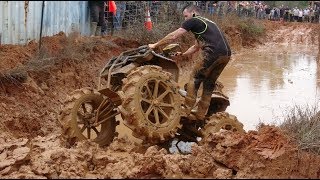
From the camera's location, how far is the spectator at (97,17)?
16641 mm

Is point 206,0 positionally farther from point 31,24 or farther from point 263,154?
point 263,154

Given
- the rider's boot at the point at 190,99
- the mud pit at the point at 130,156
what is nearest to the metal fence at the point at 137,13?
the mud pit at the point at 130,156

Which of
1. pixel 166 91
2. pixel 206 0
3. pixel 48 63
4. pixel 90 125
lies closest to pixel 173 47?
pixel 166 91

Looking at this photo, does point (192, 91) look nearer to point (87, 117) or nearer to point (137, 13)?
point (87, 117)

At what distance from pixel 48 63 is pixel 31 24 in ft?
8.90

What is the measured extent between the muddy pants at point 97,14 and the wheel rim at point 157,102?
9.41 metres

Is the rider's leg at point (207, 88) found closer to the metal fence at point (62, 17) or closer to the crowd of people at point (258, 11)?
the metal fence at point (62, 17)

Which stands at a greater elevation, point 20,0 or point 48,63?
point 20,0

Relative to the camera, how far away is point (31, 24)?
1373 cm

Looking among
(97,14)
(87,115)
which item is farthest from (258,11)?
(87,115)

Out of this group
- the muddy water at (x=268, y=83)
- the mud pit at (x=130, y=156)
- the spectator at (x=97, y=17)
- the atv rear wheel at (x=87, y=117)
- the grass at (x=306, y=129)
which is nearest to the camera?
the mud pit at (x=130, y=156)

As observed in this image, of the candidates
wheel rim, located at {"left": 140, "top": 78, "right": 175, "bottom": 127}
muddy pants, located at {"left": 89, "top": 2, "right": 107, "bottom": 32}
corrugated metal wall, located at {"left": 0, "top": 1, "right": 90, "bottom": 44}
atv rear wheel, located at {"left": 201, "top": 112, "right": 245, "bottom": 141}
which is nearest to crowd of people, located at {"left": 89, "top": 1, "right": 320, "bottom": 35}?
muddy pants, located at {"left": 89, "top": 2, "right": 107, "bottom": 32}

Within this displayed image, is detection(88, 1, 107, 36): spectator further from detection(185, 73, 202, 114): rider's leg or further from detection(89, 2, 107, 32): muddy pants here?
detection(185, 73, 202, 114): rider's leg

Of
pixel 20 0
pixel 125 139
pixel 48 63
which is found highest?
pixel 20 0
